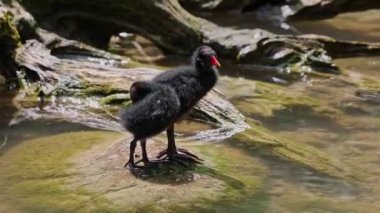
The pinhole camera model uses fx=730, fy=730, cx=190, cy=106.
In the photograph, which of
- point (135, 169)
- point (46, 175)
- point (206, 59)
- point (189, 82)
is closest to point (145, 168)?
point (135, 169)

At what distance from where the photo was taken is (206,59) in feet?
17.9

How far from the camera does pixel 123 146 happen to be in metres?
5.93

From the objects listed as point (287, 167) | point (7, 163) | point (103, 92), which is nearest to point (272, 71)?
point (103, 92)

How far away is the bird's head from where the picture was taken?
545 centimetres

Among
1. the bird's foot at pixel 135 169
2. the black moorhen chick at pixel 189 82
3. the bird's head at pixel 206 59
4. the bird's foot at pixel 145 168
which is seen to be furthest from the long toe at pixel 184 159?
the bird's head at pixel 206 59

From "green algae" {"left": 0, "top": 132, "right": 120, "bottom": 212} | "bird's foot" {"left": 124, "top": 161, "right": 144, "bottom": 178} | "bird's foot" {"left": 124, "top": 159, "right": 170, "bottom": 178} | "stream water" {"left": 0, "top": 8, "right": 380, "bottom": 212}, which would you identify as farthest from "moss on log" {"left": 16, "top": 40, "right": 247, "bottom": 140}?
"bird's foot" {"left": 124, "top": 161, "right": 144, "bottom": 178}

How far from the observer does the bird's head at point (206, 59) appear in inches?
215

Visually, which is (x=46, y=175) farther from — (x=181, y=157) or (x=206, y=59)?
(x=206, y=59)

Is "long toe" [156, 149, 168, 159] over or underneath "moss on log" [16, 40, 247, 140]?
underneath

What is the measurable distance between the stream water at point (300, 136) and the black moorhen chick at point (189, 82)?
63 cm

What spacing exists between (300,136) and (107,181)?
244 cm

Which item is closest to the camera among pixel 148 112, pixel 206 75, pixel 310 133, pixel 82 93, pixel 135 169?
pixel 148 112

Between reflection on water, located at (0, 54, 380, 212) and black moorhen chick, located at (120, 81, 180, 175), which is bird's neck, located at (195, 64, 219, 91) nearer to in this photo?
black moorhen chick, located at (120, 81, 180, 175)

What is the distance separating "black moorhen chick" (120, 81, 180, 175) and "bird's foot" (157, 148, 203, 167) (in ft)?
0.78
